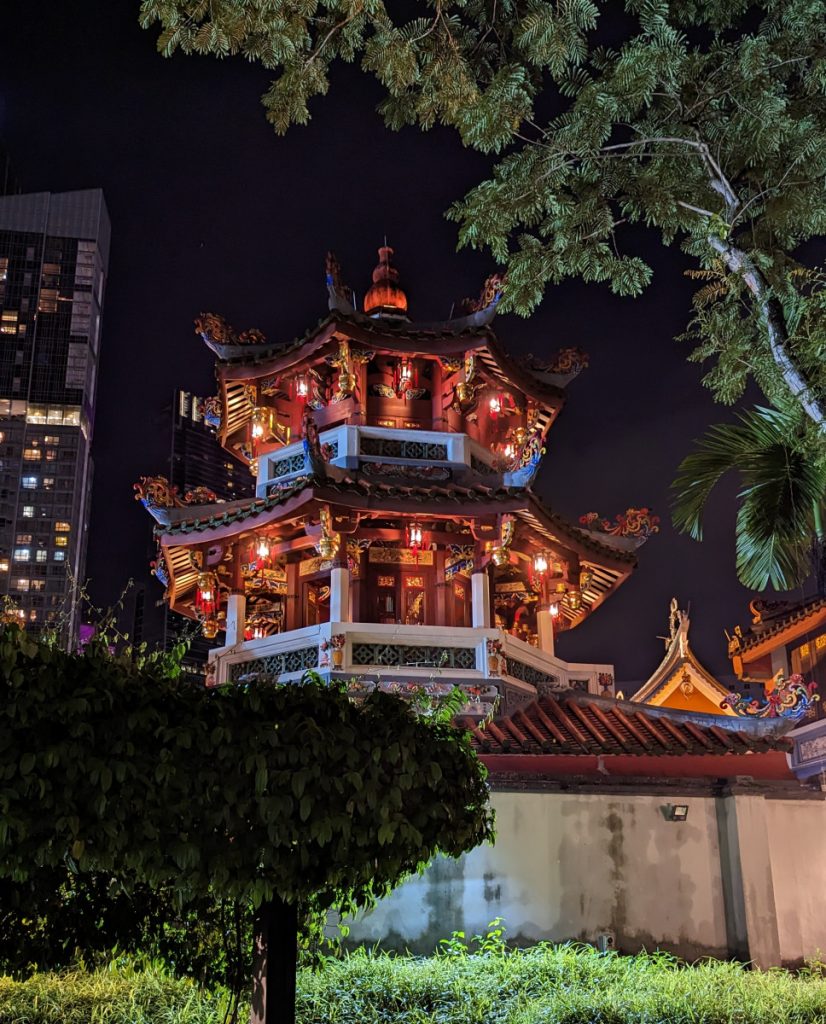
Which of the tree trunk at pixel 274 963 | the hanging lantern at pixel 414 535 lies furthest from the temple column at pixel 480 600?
the tree trunk at pixel 274 963

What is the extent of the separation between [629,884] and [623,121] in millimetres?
10984

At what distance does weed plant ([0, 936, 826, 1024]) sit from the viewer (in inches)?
394

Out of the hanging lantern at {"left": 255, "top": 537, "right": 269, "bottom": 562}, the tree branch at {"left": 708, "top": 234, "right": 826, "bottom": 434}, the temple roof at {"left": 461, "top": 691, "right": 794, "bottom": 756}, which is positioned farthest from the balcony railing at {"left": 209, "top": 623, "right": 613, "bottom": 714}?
the tree branch at {"left": 708, "top": 234, "right": 826, "bottom": 434}

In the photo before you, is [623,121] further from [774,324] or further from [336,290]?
[336,290]

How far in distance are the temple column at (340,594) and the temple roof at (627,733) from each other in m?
3.46

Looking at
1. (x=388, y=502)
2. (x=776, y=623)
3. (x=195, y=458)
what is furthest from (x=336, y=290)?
(x=195, y=458)

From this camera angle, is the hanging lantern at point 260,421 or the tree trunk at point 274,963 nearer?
the tree trunk at point 274,963

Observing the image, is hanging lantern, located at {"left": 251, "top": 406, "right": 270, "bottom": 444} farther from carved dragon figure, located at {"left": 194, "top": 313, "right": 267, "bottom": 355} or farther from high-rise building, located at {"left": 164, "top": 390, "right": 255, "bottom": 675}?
high-rise building, located at {"left": 164, "top": 390, "right": 255, "bottom": 675}

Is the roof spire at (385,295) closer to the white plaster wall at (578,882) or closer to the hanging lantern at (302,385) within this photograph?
the hanging lantern at (302,385)

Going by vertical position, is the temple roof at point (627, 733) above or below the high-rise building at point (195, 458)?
below

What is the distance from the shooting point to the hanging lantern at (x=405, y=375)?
21.8 metres

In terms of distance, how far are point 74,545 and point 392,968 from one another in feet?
336

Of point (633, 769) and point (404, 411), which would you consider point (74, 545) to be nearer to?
point (404, 411)

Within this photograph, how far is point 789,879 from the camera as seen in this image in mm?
15578
